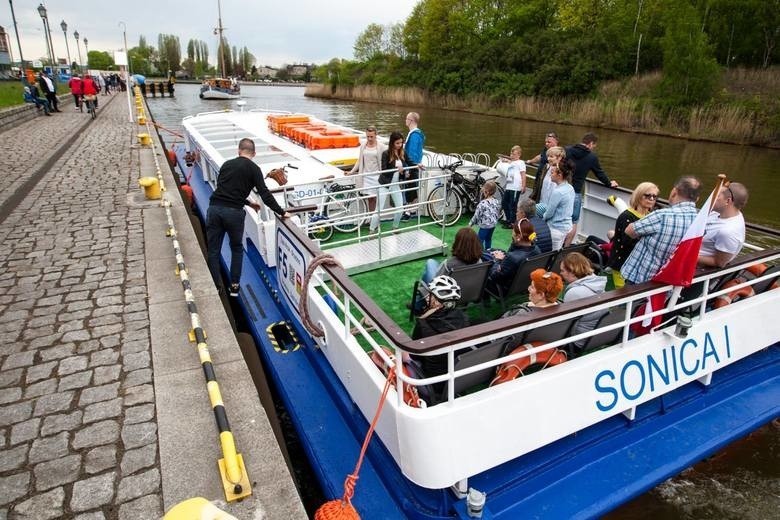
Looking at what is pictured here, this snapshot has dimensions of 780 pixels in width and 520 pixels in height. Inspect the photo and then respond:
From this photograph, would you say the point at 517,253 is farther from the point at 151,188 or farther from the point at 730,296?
the point at 151,188

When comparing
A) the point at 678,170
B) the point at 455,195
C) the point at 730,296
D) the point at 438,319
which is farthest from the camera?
the point at 678,170

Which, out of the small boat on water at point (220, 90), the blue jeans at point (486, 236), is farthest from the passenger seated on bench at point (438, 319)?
the small boat on water at point (220, 90)

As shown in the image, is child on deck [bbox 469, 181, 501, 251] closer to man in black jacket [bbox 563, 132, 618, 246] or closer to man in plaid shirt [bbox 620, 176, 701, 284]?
man in black jacket [bbox 563, 132, 618, 246]

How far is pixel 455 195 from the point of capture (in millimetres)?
8594

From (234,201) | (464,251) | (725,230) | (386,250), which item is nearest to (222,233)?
(234,201)

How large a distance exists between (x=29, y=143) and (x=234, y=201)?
46.5ft

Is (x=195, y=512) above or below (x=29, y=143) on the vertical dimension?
above

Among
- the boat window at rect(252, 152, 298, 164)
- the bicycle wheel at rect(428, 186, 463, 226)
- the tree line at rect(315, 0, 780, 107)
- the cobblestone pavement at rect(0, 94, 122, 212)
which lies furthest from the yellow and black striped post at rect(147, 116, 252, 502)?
the tree line at rect(315, 0, 780, 107)

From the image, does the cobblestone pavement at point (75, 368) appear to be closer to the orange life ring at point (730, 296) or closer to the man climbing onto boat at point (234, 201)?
the man climbing onto boat at point (234, 201)

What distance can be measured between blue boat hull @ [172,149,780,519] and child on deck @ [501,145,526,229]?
4.05 metres

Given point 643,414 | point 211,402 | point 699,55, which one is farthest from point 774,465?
point 699,55

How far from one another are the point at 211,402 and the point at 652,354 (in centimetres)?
343

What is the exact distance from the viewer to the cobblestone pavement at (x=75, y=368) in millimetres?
3215

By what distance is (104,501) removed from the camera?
3125 millimetres
